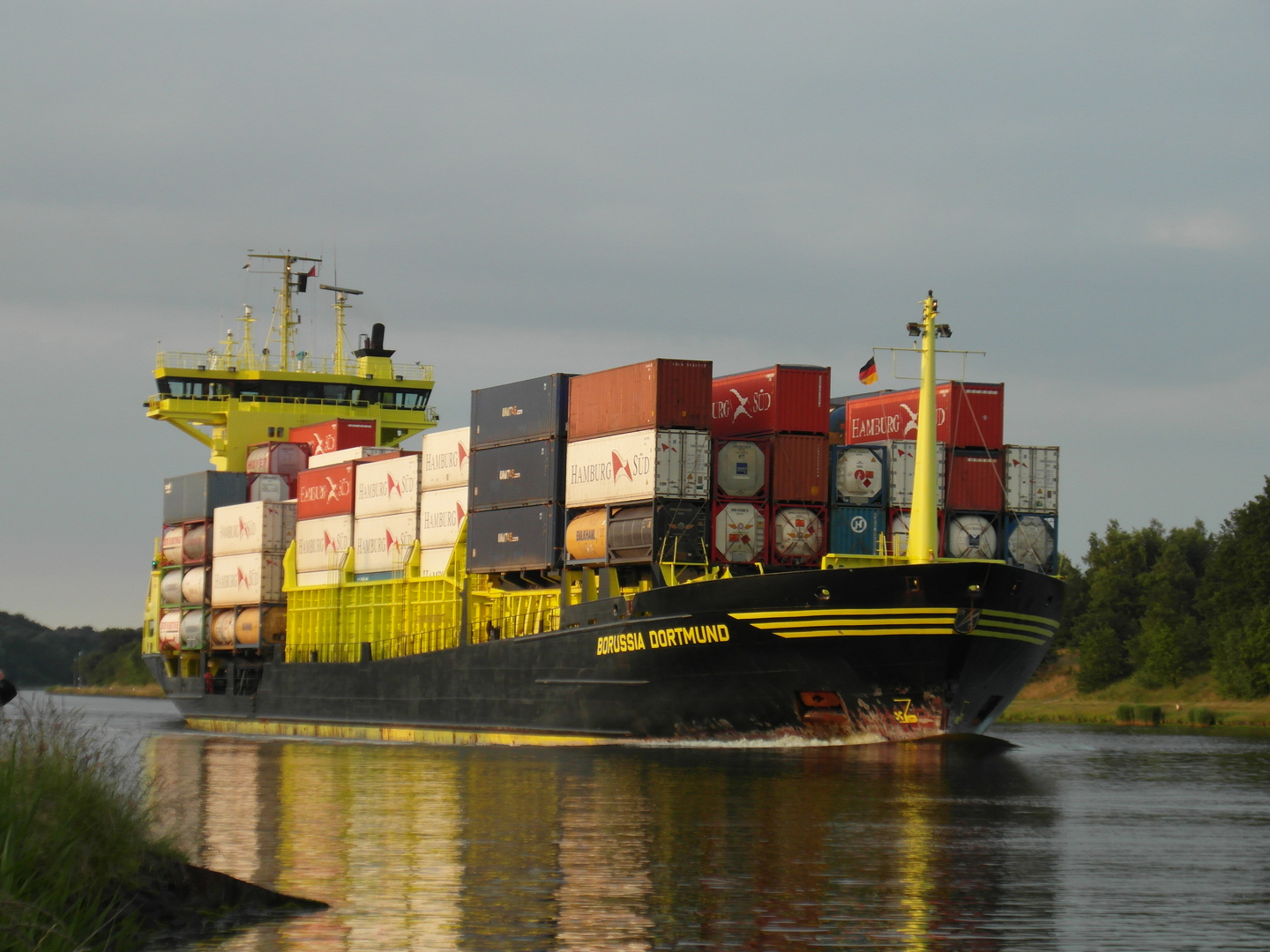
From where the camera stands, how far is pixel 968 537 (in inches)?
1542

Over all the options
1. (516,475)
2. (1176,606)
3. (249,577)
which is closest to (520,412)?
(516,475)

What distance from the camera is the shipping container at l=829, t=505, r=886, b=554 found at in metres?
38.2

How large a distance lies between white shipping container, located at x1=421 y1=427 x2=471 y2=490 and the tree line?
37347 mm

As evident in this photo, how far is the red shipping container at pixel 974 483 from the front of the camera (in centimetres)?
3938

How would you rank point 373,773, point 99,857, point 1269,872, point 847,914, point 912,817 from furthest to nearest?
point 373,773 < point 912,817 < point 1269,872 < point 847,914 < point 99,857

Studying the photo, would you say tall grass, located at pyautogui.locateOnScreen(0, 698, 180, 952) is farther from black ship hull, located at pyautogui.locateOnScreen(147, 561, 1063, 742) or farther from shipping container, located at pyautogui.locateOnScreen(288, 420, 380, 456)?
shipping container, located at pyautogui.locateOnScreen(288, 420, 380, 456)

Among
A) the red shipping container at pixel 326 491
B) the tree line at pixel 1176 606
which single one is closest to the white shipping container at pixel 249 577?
the red shipping container at pixel 326 491

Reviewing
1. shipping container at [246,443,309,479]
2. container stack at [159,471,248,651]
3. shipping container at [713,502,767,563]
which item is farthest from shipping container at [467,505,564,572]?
container stack at [159,471,248,651]

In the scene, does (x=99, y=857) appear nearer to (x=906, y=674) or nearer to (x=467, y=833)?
(x=467, y=833)

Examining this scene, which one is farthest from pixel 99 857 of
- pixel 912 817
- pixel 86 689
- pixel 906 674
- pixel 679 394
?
pixel 86 689

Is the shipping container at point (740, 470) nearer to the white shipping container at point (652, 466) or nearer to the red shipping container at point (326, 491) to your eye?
the white shipping container at point (652, 466)

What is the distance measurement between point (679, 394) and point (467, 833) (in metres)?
19.1

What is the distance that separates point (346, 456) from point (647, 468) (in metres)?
22.7

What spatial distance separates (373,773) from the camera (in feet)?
102
